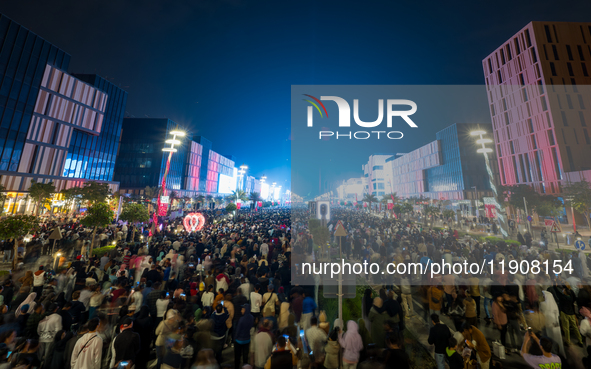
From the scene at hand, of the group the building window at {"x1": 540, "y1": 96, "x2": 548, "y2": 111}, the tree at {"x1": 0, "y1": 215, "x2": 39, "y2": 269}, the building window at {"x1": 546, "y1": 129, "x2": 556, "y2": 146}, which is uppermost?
the building window at {"x1": 540, "y1": 96, "x2": 548, "y2": 111}

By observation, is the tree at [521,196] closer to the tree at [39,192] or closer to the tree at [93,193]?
the tree at [93,193]

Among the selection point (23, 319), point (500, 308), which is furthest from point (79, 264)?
point (500, 308)

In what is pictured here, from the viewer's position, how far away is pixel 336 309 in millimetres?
6855

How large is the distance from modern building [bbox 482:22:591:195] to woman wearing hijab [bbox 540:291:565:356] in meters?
43.7

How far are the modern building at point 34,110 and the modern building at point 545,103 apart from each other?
79.9 metres

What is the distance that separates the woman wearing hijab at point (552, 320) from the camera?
5.17 m

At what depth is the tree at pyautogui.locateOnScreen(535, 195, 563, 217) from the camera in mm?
25186

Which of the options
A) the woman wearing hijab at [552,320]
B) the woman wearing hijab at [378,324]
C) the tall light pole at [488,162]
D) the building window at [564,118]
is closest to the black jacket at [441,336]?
the woman wearing hijab at [378,324]

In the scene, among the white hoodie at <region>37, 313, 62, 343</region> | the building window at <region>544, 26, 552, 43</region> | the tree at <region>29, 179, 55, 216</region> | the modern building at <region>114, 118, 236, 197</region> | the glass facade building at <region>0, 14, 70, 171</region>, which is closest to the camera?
the white hoodie at <region>37, 313, 62, 343</region>

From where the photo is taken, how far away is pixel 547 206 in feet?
83.4

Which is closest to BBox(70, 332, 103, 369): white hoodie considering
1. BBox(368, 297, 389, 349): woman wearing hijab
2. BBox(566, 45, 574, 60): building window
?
BBox(368, 297, 389, 349): woman wearing hijab

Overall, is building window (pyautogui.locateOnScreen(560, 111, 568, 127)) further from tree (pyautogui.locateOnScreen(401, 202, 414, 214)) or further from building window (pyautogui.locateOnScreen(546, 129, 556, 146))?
tree (pyautogui.locateOnScreen(401, 202, 414, 214))

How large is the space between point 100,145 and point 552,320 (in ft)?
234

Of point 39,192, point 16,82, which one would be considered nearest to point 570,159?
point 39,192
